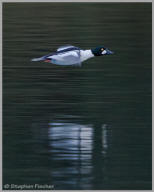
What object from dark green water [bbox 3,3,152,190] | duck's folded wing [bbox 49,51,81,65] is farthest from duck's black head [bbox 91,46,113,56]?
duck's folded wing [bbox 49,51,81,65]

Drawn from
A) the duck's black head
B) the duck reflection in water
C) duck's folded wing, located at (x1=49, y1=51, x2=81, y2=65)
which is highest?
the duck's black head

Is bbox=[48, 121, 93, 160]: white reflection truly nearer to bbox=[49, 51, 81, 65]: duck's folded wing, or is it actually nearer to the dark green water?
the dark green water

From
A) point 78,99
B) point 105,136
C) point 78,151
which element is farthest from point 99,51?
point 78,151

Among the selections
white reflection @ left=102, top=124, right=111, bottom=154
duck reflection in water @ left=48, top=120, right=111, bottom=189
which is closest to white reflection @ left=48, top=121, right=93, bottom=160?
duck reflection in water @ left=48, top=120, right=111, bottom=189

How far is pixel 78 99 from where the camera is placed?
5.59 m

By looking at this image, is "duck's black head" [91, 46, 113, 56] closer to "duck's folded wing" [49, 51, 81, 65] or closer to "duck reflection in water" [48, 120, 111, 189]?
"duck's folded wing" [49, 51, 81, 65]

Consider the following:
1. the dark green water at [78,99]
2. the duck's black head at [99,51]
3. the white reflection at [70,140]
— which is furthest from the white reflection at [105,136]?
the duck's black head at [99,51]

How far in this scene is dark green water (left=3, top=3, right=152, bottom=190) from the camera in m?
4.50

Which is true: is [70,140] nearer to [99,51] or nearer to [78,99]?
[78,99]

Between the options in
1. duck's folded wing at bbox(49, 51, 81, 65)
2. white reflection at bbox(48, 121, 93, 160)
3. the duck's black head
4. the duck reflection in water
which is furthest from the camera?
the duck's black head

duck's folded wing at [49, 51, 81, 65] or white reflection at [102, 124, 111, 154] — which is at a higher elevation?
duck's folded wing at [49, 51, 81, 65]

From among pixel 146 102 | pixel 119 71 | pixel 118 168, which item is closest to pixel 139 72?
pixel 119 71

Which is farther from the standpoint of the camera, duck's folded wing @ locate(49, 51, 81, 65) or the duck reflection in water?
duck's folded wing @ locate(49, 51, 81, 65)

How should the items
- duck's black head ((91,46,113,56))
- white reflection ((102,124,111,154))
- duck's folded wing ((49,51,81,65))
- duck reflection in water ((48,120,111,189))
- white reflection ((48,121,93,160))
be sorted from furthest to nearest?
duck's black head ((91,46,113,56)) → duck's folded wing ((49,51,81,65)) → white reflection ((102,124,111,154)) → white reflection ((48,121,93,160)) → duck reflection in water ((48,120,111,189))
